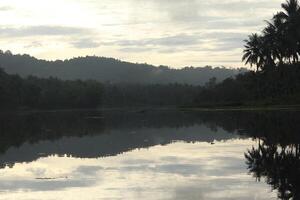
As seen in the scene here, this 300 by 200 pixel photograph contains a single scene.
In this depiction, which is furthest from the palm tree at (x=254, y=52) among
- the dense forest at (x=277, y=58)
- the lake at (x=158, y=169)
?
the lake at (x=158, y=169)

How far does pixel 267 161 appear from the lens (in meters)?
17.7

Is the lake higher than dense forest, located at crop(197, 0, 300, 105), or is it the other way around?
dense forest, located at crop(197, 0, 300, 105)

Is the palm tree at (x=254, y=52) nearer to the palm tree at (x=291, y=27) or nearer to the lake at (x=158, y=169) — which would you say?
the palm tree at (x=291, y=27)

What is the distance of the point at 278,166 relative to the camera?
16.3 meters

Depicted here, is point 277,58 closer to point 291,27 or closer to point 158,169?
point 291,27

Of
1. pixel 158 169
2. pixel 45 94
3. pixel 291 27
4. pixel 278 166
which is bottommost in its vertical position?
pixel 158 169

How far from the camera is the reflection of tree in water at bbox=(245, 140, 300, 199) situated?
42.3 feet

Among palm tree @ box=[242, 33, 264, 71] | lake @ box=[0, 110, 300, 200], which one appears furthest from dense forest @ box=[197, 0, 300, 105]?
lake @ box=[0, 110, 300, 200]

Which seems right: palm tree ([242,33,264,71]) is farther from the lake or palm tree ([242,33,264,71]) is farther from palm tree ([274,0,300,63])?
the lake

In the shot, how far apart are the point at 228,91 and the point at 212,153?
95197 millimetres

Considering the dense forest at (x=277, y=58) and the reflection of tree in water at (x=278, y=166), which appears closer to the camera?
the reflection of tree in water at (x=278, y=166)

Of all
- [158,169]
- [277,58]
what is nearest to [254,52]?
[277,58]

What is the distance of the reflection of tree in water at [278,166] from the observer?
508 inches

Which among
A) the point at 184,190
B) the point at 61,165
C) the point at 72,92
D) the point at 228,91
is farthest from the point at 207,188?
the point at 72,92
